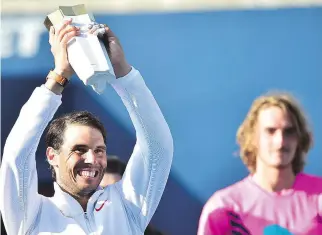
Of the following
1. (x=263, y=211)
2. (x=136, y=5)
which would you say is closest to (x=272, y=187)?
(x=263, y=211)

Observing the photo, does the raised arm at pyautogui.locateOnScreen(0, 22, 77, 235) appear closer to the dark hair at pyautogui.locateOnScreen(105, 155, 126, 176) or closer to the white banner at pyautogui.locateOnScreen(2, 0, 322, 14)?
the dark hair at pyautogui.locateOnScreen(105, 155, 126, 176)

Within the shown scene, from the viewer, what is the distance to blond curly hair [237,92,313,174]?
134 inches

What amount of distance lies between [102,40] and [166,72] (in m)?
2.30

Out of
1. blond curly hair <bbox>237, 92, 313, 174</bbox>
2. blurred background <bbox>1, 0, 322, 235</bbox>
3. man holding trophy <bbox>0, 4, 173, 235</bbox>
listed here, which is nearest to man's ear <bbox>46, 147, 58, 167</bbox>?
man holding trophy <bbox>0, 4, 173, 235</bbox>

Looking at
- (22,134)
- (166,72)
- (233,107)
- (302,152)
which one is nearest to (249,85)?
(233,107)

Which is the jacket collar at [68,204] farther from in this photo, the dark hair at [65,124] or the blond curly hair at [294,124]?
the blond curly hair at [294,124]

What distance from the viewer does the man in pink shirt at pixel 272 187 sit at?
3.24 meters

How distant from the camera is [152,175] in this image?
2600 mm

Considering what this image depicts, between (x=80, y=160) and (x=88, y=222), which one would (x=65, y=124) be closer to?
(x=80, y=160)

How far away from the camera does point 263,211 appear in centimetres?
327

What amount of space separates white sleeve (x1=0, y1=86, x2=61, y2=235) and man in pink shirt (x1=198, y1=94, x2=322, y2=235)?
98cm

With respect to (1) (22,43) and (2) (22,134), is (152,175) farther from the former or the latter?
(1) (22,43)

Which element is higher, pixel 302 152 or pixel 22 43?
pixel 22 43

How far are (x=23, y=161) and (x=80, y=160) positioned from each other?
0.19 meters
